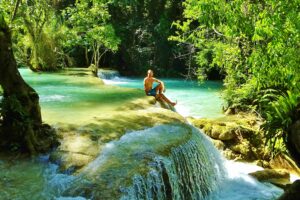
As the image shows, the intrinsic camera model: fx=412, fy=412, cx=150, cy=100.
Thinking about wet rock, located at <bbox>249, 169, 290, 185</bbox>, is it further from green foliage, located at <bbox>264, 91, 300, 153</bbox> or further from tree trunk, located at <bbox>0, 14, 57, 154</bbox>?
tree trunk, located at <bbox>0, 14, 57, 154</bbox>

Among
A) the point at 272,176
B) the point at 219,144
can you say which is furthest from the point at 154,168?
the point at 219,144

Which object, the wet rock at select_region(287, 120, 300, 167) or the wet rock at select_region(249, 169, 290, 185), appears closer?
the wet rock at select_region(287, 120, 300, 167)

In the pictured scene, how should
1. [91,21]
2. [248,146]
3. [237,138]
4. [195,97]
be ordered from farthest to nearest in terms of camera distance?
[91,21] → [195,97] → [237,138] → [248,146]

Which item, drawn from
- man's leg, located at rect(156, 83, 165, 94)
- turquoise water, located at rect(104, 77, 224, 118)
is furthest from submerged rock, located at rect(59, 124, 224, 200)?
turquoise water, located at rect(104, 77, 224, 118)

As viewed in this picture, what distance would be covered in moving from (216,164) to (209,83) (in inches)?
745

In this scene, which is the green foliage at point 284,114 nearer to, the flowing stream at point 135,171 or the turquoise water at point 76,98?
the flowing stream at point 135,171

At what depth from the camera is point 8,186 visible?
676 centimetres

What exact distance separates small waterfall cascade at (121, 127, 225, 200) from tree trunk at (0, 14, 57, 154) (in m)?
2.18

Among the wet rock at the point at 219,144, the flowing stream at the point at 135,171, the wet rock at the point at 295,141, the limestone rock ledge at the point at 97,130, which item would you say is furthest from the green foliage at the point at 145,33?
the wet rock at the point at 295,141

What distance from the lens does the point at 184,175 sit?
8.91 metres

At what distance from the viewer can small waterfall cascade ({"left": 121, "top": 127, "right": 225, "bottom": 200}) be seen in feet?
24.4

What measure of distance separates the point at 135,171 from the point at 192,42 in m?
10.2

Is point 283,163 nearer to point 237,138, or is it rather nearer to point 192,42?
point 237,138

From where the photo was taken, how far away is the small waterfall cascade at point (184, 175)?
7.44 m
